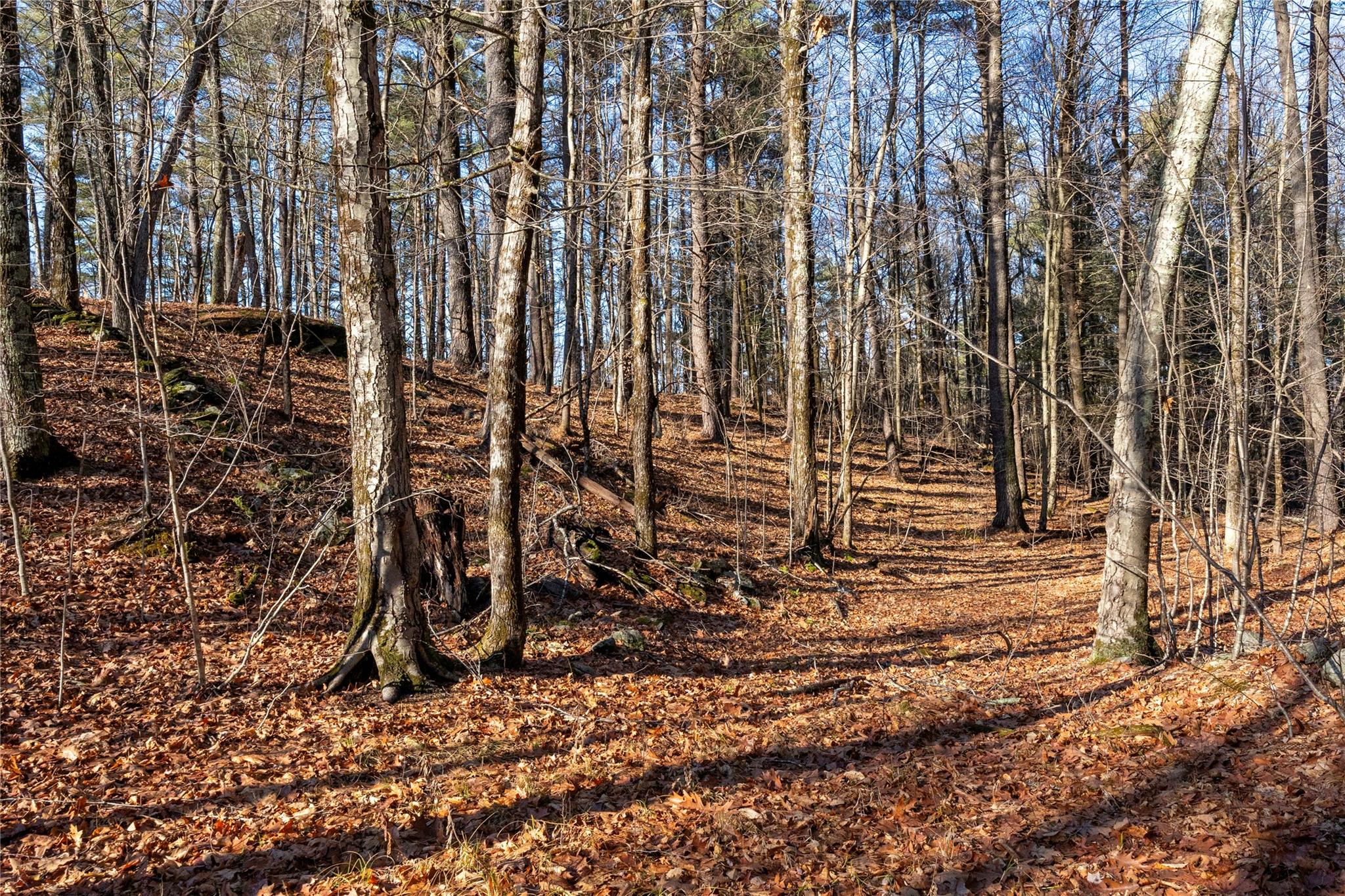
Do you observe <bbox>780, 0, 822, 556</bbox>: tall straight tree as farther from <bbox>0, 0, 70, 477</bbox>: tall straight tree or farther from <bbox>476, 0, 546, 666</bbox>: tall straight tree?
<bbox>0, 0, 70, 477</bbox>: tall straight tree

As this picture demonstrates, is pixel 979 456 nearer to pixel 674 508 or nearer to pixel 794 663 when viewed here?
pixel 674 508

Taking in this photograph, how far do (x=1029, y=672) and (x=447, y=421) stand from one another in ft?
33.6

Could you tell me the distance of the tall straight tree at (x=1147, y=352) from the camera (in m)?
5.86

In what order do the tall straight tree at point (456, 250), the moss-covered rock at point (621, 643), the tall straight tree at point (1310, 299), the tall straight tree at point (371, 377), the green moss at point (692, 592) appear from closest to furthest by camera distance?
the tall straight tree at point (1310, 299)
the tall straight tree at point (371, 377)
the moss-covered rock at point (621, 643)
the green moss at point (692, 592)
the tall straight tree at point (456, 250)

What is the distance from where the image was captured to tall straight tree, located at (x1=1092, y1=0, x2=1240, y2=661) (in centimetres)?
586

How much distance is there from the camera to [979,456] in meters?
24.8

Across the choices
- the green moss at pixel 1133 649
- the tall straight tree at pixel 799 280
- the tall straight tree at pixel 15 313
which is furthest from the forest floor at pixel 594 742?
the tall straight tree at pixel 799 280

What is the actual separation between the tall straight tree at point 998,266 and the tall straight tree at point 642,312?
26.5ft

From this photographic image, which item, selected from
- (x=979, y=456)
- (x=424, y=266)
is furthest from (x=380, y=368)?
(x=979, y=456)

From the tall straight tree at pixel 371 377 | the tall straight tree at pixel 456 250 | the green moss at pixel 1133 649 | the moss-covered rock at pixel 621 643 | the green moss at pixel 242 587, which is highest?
the tall straight tree at pixel 456 250

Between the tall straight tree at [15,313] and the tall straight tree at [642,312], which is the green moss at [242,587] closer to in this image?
the tall straight tree at [15,313]

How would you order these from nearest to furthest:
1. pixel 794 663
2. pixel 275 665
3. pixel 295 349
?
pixel 275 665 < pixel 794 663 < pixel 295 349

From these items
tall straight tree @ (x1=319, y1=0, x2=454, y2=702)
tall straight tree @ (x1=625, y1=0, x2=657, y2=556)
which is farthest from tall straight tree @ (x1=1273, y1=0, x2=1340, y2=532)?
tall straight tree @ (x1=625, y1=0, x2=657, y2=556)

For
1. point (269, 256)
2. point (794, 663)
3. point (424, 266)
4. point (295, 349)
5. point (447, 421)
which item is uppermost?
point (424, 266)
